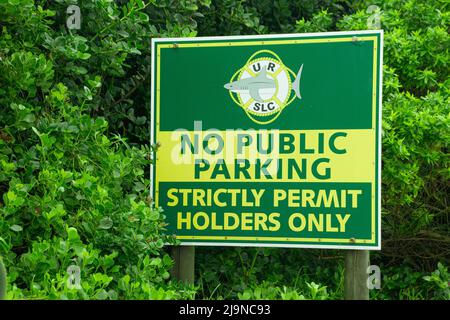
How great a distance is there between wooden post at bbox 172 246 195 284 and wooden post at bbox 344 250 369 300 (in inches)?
41.9

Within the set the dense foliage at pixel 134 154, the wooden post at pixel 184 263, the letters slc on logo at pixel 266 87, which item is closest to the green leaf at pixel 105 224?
the dense foliage at pixel 134 154

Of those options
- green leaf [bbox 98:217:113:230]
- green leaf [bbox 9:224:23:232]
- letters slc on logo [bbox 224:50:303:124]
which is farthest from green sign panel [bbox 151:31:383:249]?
green leaf [bbox 9:224:23:232]

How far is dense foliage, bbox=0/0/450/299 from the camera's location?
4.98 m

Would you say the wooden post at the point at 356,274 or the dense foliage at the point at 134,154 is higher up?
the dense foliage at the point at 134,154

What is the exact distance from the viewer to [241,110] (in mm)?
5855

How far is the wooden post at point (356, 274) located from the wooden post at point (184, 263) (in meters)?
1.06

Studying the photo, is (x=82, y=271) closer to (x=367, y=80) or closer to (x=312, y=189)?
(x=312, y=189)

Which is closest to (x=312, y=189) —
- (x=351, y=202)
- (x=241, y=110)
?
(x=351, y=202)

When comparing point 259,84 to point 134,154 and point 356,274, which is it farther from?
point 356,274

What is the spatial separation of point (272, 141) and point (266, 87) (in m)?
0.37

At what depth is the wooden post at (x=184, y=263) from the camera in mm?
5992

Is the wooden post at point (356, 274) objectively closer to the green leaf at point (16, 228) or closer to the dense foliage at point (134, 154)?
the dense foliage at point (134, 154)

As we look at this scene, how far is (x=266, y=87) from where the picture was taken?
581 centimetres

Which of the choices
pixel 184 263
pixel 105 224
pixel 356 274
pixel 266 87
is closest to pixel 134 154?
pixel 105 224
